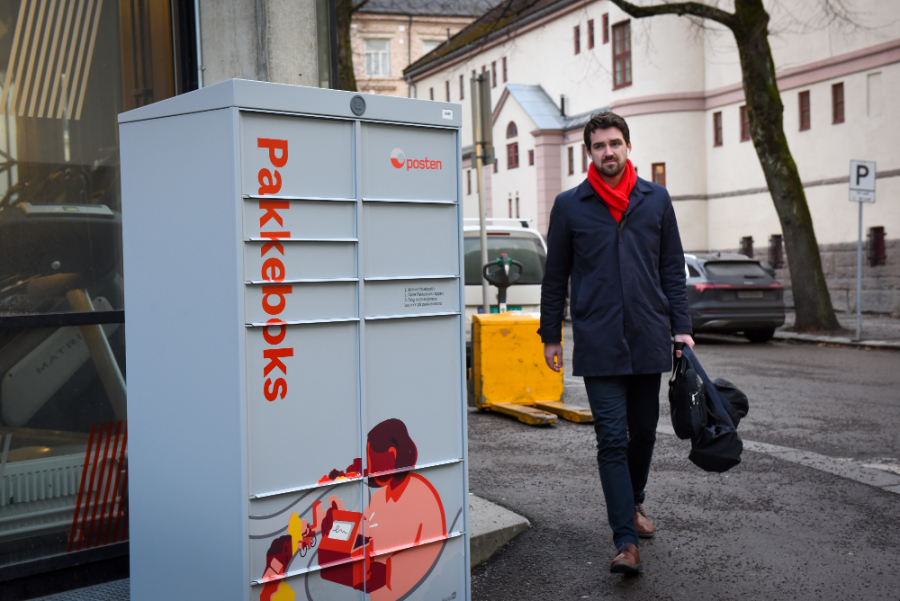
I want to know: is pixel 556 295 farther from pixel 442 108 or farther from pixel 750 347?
pixel 750 347

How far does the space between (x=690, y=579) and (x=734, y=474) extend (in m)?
2.18

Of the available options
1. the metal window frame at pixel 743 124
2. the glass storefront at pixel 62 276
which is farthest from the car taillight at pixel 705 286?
the metal window frame at pixel 743 124

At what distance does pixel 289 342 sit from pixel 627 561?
6.61ft

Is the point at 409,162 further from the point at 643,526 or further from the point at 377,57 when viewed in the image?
the point at 377,57

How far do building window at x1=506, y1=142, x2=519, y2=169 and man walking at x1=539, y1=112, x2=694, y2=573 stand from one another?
131ft

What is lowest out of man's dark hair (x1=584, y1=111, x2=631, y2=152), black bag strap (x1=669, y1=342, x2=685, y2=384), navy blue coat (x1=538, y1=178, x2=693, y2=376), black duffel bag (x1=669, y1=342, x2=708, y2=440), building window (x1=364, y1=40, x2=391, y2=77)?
black duffel bag (x1=669, y1=342, x2=708, y2=440)

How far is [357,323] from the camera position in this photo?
3217 mm

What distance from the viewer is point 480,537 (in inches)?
181

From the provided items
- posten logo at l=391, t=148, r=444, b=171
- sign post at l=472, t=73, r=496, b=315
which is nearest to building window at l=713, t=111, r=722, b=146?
sign post at l=472, t=73, r=496, b=315

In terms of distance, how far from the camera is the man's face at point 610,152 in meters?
4.50

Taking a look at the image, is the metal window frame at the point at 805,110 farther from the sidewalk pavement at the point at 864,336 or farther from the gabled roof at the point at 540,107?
the gabled roof at the point at 540,107

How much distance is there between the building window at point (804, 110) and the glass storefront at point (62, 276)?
26.2 m

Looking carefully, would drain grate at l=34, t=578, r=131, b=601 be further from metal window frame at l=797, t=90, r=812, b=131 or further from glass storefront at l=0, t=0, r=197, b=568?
metal window frame at l=797, t=90, r=812, b=131

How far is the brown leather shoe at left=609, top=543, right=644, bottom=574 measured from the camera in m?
4.24
